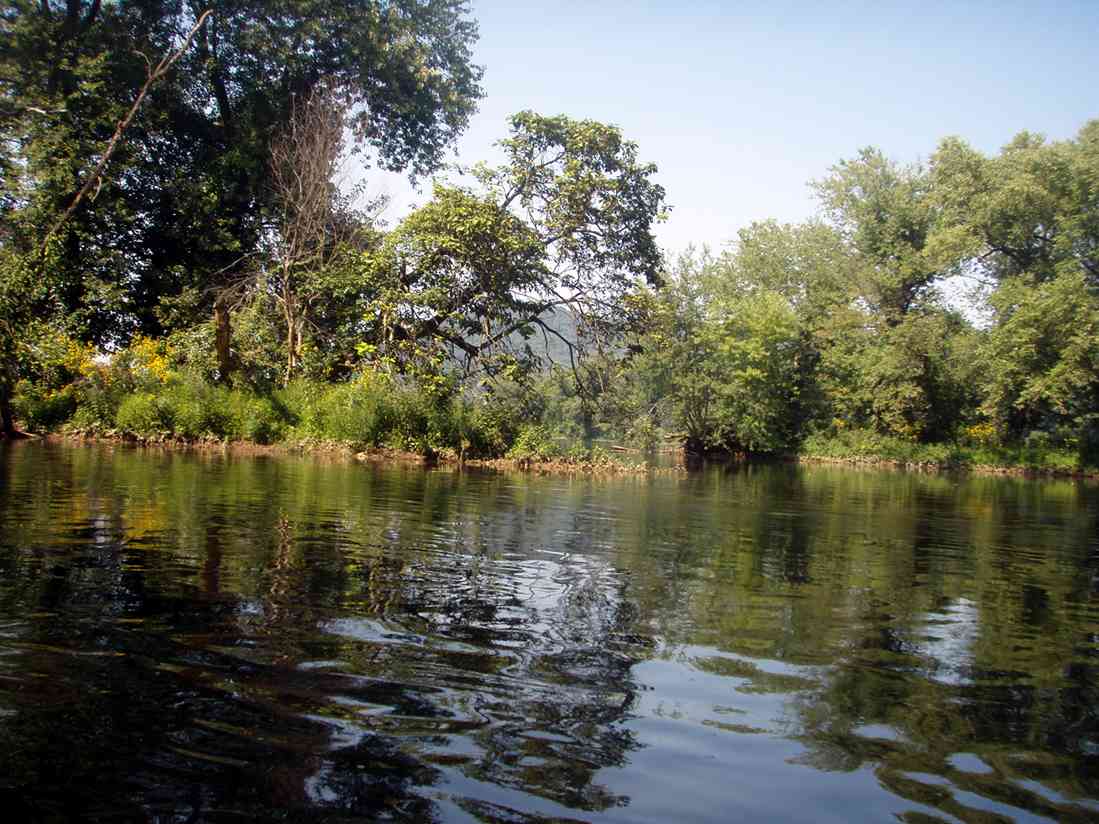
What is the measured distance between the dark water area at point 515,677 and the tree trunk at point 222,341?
1597 centimetres

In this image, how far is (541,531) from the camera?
10.1 metres

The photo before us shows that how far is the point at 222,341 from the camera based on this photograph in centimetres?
2492

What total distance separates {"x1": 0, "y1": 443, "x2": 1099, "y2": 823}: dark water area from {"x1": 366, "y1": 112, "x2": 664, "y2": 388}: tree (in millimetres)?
15720

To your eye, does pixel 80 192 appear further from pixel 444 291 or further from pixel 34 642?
pixel 34 642

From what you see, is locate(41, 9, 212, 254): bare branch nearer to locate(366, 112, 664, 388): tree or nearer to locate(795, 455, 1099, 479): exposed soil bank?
locate(366, 112, 664, 388): tree

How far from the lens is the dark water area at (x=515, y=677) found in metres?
3.05

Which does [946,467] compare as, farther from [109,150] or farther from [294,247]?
[109,150]

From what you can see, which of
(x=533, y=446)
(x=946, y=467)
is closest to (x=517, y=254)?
(x=533, y=446)

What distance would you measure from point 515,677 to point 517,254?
21807 millimetres

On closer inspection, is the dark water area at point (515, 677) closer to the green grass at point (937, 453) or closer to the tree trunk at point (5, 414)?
the tree trunk at point (5, 414)

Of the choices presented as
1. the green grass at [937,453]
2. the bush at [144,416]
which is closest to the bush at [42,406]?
the bush at [144,416]

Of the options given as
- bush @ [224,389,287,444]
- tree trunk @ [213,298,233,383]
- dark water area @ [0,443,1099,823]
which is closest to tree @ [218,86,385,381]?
tree trunk @ [213,298,233,383]

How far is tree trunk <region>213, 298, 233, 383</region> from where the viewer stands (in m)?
24.8

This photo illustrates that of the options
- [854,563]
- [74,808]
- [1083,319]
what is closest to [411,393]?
[854,563]
